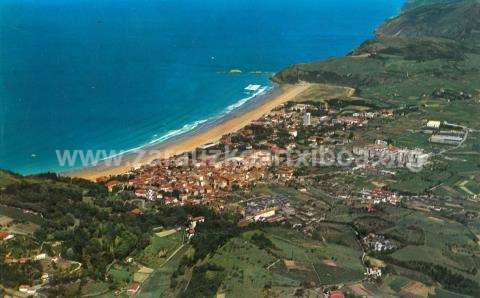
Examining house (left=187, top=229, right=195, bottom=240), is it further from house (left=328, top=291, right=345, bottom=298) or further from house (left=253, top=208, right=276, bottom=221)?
house (left=328, top=291, right=345, bottom=298)

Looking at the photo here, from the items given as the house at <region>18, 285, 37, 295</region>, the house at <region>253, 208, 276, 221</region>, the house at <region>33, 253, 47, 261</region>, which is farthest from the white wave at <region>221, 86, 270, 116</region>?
the house at <region>18, 285, 37, 295</region>

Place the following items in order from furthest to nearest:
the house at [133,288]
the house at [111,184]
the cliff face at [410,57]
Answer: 1. the cliff face at [410,57]
2. the house at [111,184]
3. the house at [133,288]

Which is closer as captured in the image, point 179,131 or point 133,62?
point 179,131

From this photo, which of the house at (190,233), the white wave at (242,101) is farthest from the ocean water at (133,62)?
the house at (190,233)

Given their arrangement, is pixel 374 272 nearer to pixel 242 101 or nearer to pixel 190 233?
pixel 190 233

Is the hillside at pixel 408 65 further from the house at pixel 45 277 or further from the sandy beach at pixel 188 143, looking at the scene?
the house at pixel 45 277

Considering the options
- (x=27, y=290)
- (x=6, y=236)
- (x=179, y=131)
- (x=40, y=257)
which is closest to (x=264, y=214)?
Result: (x=40, y=257)

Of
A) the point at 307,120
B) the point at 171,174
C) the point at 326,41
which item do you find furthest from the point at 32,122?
the point at 326,41

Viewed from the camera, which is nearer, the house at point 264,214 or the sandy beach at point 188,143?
the house at point 264,214

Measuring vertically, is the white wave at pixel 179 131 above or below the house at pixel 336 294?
above
